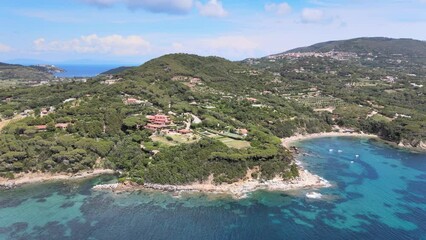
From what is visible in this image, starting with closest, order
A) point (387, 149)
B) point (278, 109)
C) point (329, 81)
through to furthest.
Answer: point (387, 149) → point (278, 109) → point (329, 81)

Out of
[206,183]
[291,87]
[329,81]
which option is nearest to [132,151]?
[206,183]

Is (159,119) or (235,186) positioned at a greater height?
(159,119)

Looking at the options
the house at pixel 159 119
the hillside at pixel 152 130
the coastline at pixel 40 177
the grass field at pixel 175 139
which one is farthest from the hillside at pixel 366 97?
the coastline at pixel 40 177

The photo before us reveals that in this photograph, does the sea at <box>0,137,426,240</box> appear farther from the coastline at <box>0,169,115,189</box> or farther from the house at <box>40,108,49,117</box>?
the house at <box>40,108,49,117</box>

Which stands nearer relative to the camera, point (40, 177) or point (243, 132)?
point (40, 177)

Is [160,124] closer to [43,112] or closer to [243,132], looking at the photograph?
[243,132]

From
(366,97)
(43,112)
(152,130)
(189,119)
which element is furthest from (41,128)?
(366,97)

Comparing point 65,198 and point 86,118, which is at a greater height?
point 86,118

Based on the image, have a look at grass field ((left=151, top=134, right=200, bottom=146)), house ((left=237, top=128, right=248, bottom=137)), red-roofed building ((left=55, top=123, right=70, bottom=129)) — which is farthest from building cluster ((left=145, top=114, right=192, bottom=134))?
red-roofed building ((left=55, top=123, right=70, bottom=129))

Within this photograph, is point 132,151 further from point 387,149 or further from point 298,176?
point 387,149
